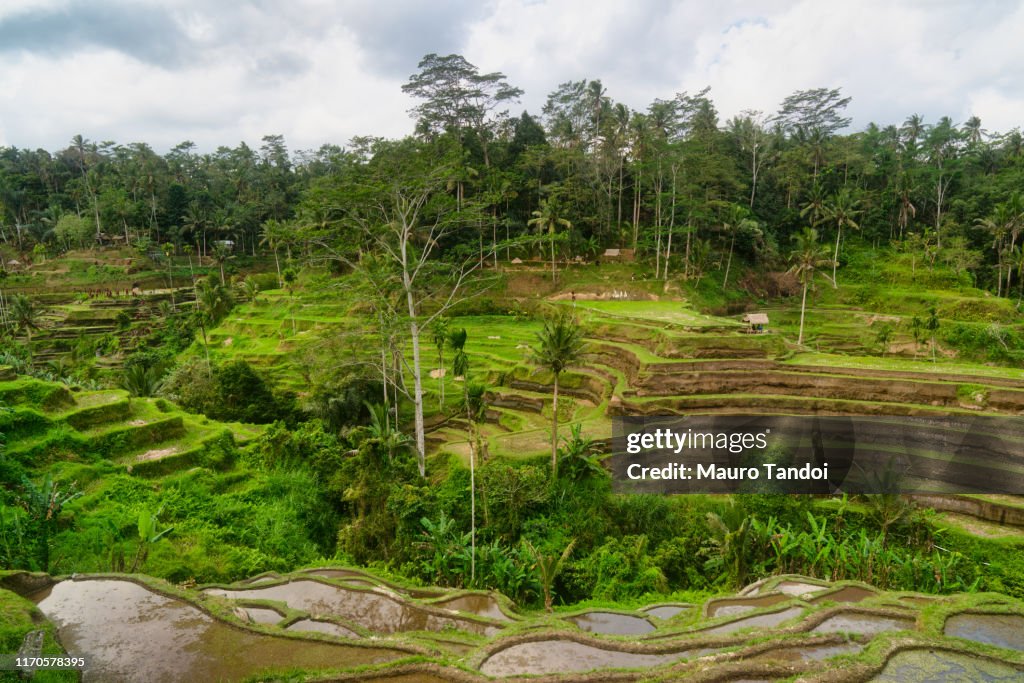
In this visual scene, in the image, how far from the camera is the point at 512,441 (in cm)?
2130

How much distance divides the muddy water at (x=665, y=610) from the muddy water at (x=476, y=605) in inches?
136

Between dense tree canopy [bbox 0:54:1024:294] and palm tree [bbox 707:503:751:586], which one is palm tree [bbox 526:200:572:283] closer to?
dense tree canopy [bbox 0:54:1024:294]

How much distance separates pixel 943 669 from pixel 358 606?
1042 cm

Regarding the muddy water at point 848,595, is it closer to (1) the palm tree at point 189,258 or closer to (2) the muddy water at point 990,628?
(2) the muddy water at point 990,628

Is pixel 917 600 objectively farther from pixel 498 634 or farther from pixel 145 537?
pixel 145 537

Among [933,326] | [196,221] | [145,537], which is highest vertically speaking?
[196,221]

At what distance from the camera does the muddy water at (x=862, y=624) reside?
384 inches

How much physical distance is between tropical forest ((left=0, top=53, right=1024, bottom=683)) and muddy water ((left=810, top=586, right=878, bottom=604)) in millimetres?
244

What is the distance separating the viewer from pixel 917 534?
1480cm

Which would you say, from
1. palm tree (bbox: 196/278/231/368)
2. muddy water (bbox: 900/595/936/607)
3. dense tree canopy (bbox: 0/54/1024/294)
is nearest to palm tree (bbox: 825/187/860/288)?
dense tree canopy (bbox: 0/54/1024/294)

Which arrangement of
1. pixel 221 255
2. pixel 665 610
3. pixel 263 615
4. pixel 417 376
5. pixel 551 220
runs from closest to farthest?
pixel 263 615 < pixel 665 610 < pixel 417 376 < pixel 551 220 < pixel 221 255

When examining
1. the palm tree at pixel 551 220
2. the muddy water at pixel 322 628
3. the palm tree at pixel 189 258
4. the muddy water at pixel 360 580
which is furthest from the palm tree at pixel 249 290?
the muddy water at pixel 322 628

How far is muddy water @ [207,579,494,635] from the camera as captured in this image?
10891 millimetres

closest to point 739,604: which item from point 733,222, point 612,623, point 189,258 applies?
point 612,623
